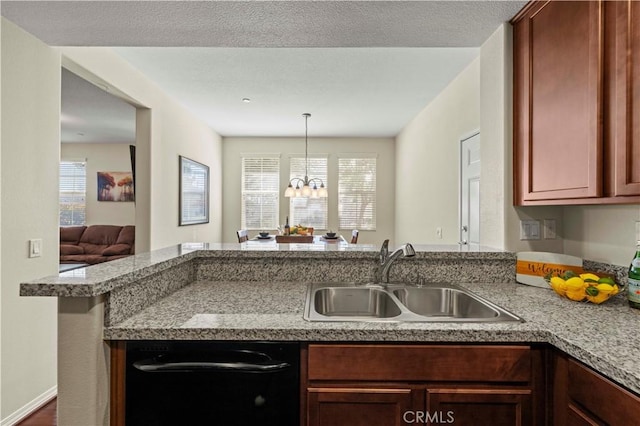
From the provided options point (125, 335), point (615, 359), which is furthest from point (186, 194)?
point (615, 359)

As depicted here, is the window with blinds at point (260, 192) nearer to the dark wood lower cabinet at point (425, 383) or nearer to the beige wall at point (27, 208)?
the beige wall at point (27, 208)

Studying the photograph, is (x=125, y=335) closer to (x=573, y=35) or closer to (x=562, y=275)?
(x=562, y=275)

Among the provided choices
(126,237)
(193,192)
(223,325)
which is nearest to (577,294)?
(223,325)

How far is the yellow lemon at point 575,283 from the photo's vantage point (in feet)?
4.64

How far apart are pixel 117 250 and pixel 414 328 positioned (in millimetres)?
6167

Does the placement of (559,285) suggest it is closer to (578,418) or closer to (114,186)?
(578,418)

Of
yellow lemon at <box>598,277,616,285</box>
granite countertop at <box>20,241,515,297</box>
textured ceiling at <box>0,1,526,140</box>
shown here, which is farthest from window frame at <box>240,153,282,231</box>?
yellow lemon at <box>598,277,616,285</box>

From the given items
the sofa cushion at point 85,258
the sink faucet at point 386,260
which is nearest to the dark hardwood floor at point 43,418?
the sink faucet at point 386,260

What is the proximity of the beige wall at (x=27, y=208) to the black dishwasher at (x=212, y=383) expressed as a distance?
1.55m

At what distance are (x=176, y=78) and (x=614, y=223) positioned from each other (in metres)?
3.78

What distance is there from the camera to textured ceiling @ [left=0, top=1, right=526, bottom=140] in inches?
69.5

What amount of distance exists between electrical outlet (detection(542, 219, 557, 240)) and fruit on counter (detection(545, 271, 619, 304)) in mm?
409

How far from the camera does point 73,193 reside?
22.8 ft

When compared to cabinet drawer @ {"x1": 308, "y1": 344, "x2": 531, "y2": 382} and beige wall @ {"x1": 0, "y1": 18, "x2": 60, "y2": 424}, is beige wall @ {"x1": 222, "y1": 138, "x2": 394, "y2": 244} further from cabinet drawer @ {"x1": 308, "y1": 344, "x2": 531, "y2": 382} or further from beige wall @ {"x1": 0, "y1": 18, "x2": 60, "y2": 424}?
cabinet drawer @ {"x1": 308, "y1": 344, "x2": 531, "y2": 382}
